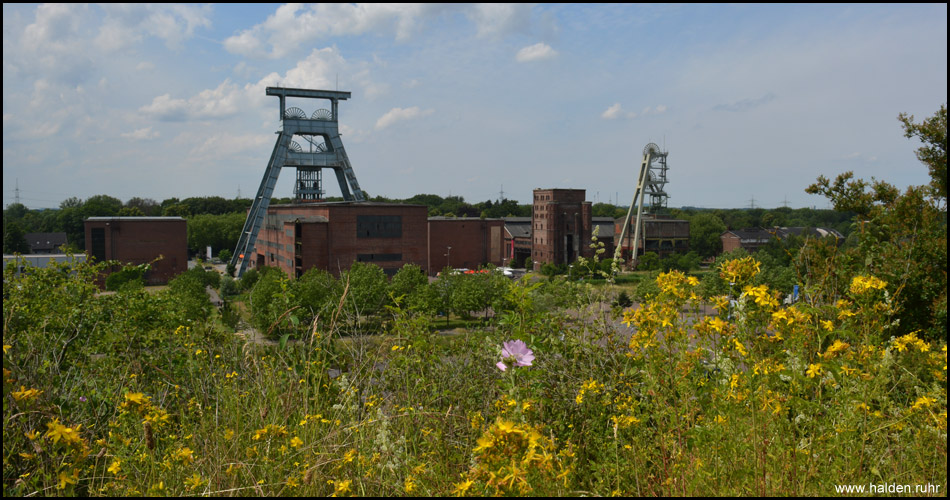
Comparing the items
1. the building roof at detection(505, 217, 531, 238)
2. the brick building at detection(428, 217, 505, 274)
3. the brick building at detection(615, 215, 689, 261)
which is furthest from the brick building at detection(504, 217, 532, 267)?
the brick building at detection(615, 215, 689, 261)

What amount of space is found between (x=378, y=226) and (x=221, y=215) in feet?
169

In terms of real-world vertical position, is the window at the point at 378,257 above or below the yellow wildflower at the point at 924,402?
below

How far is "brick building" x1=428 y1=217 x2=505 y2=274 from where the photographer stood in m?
57.1

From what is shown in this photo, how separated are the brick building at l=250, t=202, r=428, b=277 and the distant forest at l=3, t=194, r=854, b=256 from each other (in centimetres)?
1349

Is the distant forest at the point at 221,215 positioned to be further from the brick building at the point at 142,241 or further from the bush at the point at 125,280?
the bush at the point at 125,280

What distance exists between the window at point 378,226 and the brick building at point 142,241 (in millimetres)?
16671

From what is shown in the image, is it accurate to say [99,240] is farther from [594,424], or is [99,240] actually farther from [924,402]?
[924,402]

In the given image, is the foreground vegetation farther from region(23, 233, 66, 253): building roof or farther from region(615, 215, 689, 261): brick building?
region(23, 233, 66, 253): building roof

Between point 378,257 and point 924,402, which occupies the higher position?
point 924,402

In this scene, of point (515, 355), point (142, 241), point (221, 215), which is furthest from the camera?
point (221, 215)

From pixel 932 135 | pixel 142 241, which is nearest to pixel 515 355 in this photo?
pixel 932 135

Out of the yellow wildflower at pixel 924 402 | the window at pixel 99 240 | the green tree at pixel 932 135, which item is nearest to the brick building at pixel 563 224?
the window at pixel 99 240

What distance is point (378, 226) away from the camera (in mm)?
39969

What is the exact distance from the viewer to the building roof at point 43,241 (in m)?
66.1
